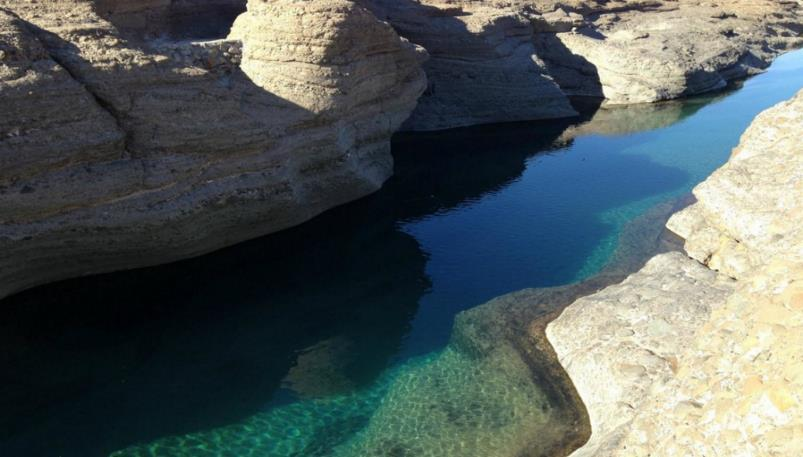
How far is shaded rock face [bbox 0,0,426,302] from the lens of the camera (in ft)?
35.3

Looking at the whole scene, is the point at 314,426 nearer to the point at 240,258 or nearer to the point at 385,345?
the point at 385,345

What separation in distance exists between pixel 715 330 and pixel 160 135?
9.96m

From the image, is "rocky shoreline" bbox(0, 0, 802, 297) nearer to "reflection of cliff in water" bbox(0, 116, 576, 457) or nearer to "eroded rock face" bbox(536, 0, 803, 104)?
"reflection of cliff in water" bbox(0, 116, 576, 457)

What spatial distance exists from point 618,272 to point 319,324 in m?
6.19

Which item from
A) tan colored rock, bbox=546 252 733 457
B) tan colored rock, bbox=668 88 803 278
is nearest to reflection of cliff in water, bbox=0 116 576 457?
tan colored rock, bbox=546 252 733 457

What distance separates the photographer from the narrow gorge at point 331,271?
8.85 m

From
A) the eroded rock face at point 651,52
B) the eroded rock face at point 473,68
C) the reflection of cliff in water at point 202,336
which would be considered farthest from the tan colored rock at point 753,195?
the eroded rock face at point 651,52

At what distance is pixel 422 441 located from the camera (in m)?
9.02

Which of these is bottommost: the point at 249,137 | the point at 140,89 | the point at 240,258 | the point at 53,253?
the point at 240,258

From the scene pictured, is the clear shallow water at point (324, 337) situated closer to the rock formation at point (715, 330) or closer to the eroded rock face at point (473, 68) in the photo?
the rock formation at point (715, 330)

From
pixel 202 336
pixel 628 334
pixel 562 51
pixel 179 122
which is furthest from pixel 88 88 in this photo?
pixel 562 51

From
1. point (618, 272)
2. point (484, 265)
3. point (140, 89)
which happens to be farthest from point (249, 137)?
point (618, 272)

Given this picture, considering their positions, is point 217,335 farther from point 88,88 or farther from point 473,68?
point 473,68

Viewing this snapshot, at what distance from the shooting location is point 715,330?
5715 mm
